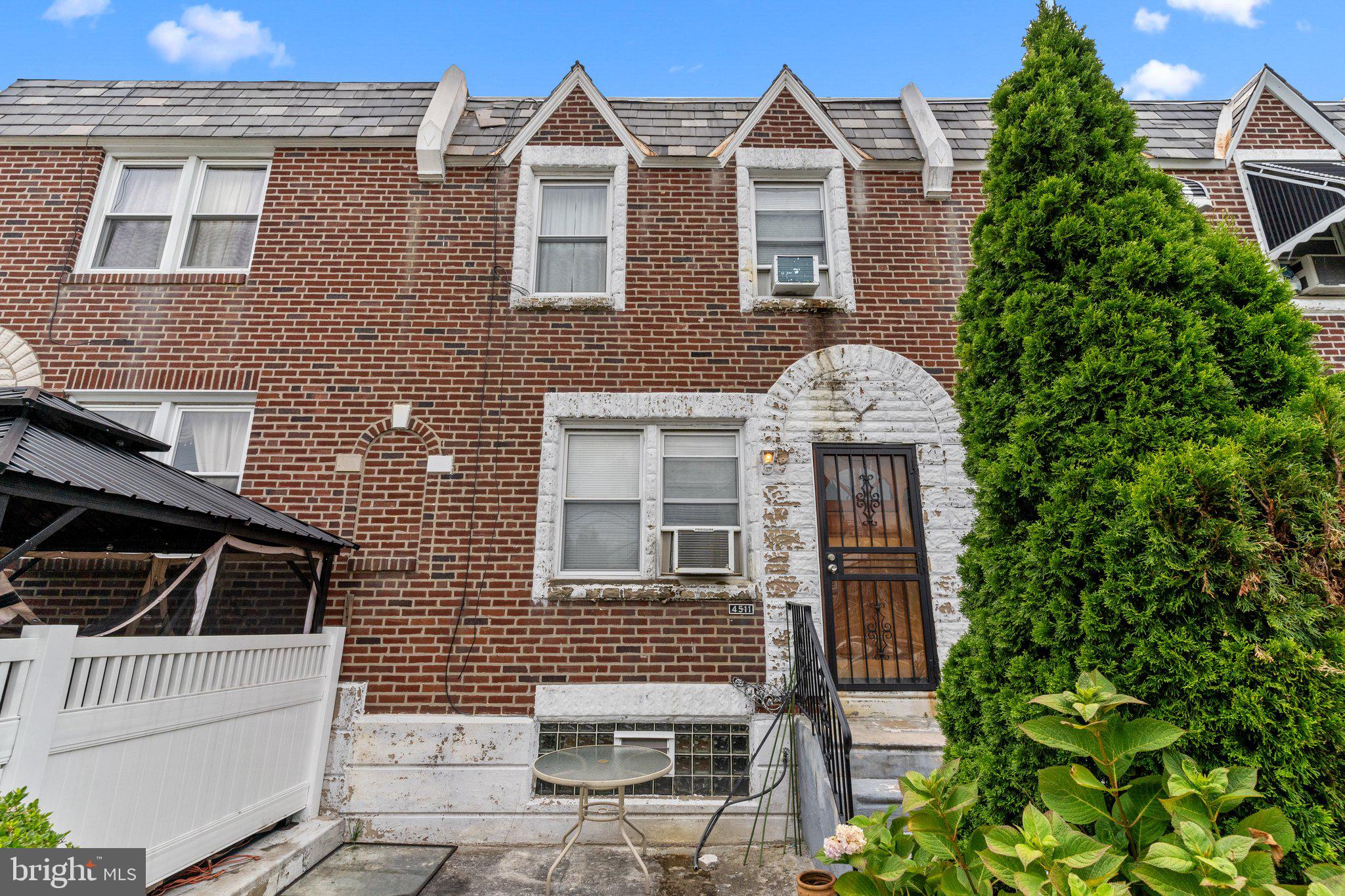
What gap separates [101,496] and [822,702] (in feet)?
14.7

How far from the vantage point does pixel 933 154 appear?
22.7 ft

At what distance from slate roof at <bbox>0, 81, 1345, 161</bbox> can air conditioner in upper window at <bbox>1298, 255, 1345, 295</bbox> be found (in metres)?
1.60

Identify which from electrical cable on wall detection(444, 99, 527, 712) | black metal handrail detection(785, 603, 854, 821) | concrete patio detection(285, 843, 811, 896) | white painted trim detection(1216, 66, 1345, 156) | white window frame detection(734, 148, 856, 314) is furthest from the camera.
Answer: white painted trim detection(1216, 66, 1345, 156)

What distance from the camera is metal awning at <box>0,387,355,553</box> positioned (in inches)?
121

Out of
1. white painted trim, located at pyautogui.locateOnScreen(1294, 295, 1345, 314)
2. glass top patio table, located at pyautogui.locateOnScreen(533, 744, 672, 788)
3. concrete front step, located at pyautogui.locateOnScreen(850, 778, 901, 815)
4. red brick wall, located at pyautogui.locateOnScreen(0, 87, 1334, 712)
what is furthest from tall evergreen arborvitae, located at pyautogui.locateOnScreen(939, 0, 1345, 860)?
white painted trim, located at pyautogui.locateOnScreen(1294, 295, 1345, 314)

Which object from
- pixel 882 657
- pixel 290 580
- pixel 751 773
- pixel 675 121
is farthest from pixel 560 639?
pixel 675 121

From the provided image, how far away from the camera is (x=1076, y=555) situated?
2730mm

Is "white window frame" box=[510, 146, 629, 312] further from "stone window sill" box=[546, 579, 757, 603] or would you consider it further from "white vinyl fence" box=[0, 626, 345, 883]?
"white vinyl fence" box=[0, 626, 345, 883]

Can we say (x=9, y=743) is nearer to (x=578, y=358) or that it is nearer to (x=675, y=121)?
(x=578, y=358)

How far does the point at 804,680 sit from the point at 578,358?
365cm

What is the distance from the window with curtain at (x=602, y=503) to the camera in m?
6.04

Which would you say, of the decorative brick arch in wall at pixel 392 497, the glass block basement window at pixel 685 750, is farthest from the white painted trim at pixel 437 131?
the glass block basement window at pixel 685 750

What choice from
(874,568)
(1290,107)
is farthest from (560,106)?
(1290,107)

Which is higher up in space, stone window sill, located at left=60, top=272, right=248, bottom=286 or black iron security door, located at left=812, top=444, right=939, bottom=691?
stone window sill, located at left=60, top=272, right=248, bottom=286
